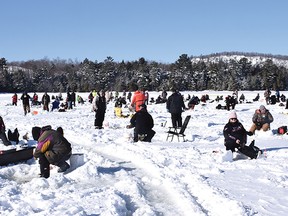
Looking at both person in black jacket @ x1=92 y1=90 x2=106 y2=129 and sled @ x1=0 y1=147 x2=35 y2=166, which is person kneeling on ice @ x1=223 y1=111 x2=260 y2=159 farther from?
person in black jacket @ x1=92 y1=90 x2=106 y2=129

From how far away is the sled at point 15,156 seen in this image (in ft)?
28.7

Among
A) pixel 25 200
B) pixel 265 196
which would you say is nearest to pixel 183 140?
pixel 265 196

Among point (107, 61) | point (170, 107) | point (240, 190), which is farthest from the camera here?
point (107, 61)

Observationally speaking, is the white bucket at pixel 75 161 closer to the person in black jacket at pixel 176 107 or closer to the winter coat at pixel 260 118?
the person in black jacket at pixel 176 107

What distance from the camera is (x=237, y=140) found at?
959cm

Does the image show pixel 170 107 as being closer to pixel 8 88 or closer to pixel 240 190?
pixel 240 190

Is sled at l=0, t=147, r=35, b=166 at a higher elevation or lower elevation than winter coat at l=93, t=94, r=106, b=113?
lower

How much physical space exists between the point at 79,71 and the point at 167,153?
86.9m

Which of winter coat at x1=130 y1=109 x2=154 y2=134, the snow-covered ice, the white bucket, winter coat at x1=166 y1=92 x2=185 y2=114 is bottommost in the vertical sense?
the snow-covered ice

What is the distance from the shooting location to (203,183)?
6.81 m

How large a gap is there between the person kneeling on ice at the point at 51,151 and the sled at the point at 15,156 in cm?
119

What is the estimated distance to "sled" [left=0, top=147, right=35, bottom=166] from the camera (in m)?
8.76

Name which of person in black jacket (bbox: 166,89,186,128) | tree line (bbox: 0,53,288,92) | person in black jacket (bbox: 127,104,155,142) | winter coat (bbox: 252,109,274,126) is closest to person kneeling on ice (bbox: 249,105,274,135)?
winter coat (bbox: 252,109,274,126)

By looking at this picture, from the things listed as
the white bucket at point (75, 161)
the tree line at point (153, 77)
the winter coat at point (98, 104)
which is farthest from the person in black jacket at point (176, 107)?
the tree line at point (153, 77)
